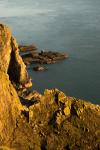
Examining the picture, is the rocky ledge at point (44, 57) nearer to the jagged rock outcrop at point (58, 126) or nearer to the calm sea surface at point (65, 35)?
the calm sea surface at point (65, 35)

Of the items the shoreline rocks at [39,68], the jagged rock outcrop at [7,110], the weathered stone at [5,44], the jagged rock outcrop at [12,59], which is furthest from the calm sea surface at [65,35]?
the jagged rock outcrop at [7,110]

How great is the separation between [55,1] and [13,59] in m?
117

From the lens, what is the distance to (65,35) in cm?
12106

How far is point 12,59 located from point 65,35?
45.6m

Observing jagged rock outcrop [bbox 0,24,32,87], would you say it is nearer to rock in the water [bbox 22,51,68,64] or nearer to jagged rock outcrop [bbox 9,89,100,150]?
rock in the water [bbox 22,51,68,64]

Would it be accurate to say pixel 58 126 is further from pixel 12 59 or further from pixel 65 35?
pixel 65 35

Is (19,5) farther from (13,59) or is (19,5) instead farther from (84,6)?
(13,59)

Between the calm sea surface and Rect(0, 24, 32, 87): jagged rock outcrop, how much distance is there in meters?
4.26

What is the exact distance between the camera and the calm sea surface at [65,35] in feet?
280

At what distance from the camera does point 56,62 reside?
10075 cm

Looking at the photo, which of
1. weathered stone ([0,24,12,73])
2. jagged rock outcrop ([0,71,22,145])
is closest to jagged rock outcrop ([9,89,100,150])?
jagged rock outcrop ([0,71,22,145])

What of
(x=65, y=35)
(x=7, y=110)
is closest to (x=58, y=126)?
(x=7, y=110)

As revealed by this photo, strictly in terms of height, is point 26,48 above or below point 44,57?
above

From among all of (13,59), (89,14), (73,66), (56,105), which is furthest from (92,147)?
(89,14)
